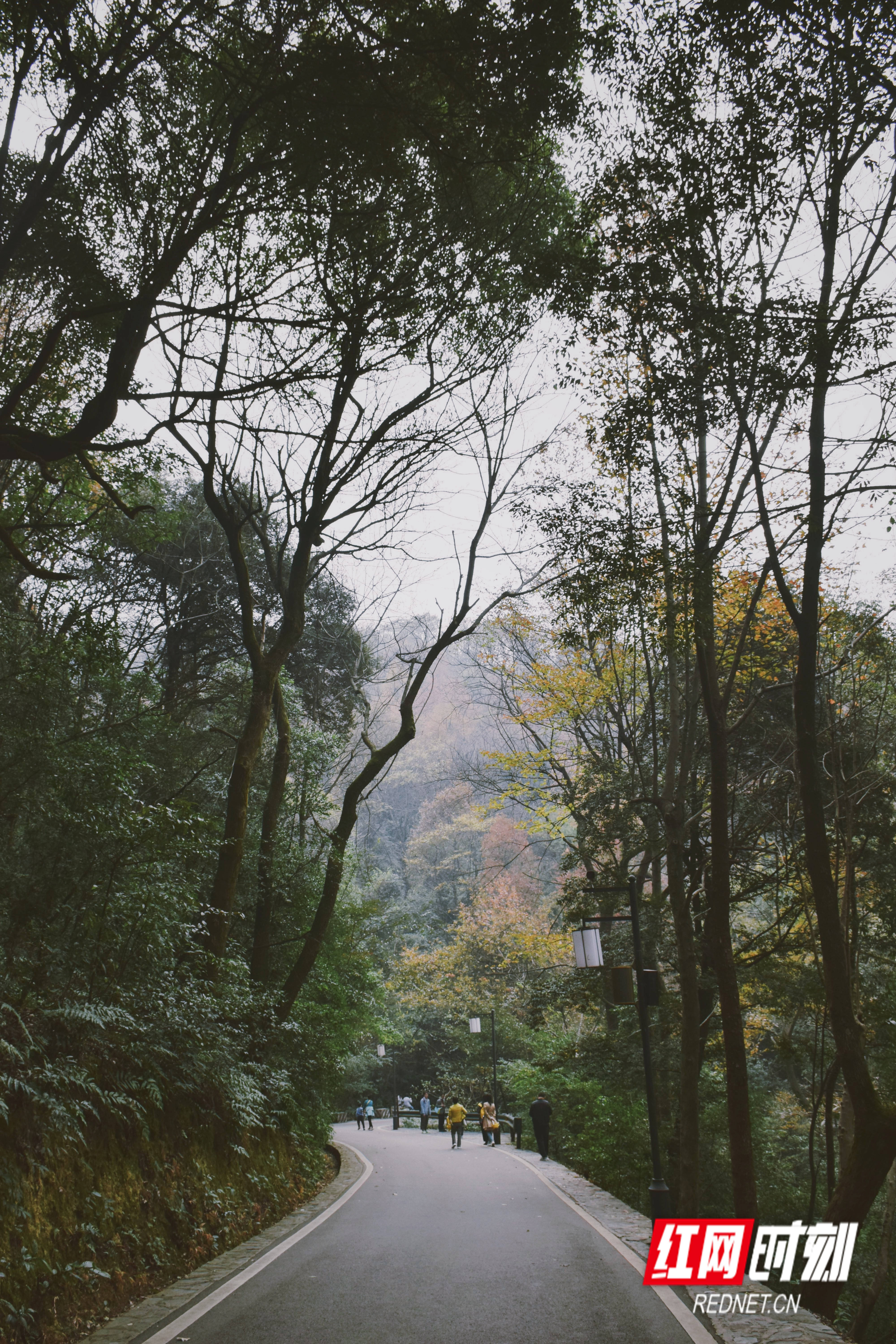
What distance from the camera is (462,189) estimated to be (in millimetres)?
8523

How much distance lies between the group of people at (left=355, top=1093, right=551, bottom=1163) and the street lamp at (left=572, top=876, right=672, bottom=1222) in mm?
6068

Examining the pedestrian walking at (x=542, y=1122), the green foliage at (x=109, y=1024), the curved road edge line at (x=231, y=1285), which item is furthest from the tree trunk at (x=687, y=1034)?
the pedestrian walking at (x=542, y=1122)

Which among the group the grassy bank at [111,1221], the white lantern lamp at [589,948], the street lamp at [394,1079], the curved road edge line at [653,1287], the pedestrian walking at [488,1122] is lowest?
the street lamp at [394,1079]

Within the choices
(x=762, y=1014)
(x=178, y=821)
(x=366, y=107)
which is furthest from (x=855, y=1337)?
(x=366, y=107)

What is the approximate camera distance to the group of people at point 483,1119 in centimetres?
1786

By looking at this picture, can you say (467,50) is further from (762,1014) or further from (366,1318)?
(762,1014)

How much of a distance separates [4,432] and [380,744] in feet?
137

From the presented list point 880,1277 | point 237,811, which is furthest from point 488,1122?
point 237,811

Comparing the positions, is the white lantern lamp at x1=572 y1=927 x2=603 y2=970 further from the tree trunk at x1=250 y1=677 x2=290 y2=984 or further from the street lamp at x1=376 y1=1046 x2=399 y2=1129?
Result: the street lamp at x1=376 y1=1046 x2=399 y2=1129

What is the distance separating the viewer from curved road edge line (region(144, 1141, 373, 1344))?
4.79 meters

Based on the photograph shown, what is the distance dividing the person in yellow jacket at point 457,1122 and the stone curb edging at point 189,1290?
12631 mm

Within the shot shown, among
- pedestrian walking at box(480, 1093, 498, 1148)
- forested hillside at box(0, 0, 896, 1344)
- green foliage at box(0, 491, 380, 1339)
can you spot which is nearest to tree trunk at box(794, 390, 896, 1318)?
forested hillside at box(0, 0, 896, 1344)

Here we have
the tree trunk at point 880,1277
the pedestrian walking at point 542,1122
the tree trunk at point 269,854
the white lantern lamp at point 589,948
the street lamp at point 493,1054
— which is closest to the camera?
the tree trunk at point 880,1277

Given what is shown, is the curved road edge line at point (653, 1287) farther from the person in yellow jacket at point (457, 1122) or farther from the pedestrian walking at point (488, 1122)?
the pedestrian walking at point (488, 1122)
